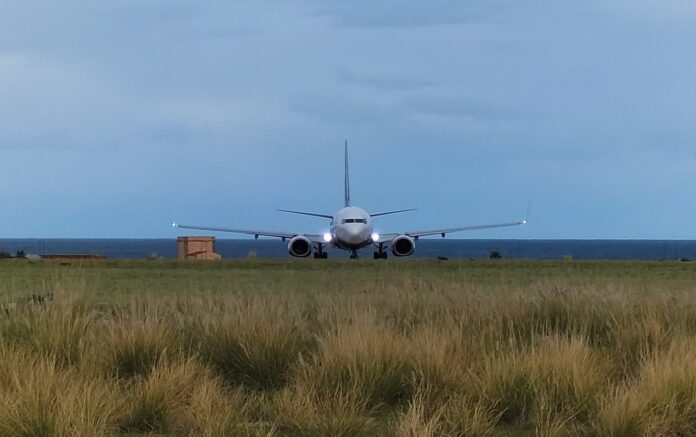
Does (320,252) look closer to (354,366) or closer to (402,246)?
(402,246)

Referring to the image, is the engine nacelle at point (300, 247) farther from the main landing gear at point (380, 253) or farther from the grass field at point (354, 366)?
the grass field at point (354, 366)

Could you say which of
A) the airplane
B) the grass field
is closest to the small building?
the airplane

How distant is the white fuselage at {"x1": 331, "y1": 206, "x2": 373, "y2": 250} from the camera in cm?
4694

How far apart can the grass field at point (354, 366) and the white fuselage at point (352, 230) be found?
104 ft

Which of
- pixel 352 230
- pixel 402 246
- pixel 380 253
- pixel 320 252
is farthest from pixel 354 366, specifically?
pixel 320 252

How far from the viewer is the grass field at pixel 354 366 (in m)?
8.02

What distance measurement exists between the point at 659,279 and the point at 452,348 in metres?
15.2

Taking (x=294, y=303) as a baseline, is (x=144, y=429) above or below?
below

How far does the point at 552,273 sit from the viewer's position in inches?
1046

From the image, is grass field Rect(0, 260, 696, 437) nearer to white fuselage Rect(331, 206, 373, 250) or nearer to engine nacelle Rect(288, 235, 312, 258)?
white fuselage Rect(331, 206, 373, 250)

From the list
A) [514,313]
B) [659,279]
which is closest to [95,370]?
[514,313]

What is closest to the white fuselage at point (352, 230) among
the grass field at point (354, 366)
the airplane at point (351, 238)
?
the airplane at point (351, 238)

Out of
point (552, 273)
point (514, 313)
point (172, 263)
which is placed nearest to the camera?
point (514, 313)

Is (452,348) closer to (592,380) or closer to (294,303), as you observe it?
(592,380)
